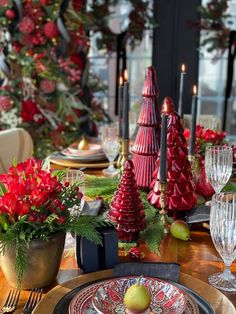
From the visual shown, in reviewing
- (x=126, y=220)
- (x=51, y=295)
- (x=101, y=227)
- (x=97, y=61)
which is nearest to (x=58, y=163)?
(x=126, y=220)

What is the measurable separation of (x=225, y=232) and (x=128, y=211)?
1.02ft

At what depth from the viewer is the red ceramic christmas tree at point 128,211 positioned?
1325 mm

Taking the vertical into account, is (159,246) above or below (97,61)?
below

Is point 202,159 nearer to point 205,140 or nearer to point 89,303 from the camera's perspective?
point 205,140

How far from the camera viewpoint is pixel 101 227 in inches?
46.0

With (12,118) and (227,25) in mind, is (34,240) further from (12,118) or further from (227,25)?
(227,25)

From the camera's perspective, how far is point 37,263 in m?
1.09

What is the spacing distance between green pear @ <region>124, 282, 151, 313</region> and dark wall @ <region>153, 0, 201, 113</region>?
3.08 meters

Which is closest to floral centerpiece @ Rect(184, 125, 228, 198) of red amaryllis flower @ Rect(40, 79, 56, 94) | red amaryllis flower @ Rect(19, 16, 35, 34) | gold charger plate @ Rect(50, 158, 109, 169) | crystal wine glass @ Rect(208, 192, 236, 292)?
gold charger plate @ Rect(50, 158, 109, 169)

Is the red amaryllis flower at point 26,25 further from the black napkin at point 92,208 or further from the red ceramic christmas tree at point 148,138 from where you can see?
the black napkin at point 92,208

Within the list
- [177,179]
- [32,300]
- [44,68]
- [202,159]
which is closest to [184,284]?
[32,300]

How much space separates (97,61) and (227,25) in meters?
1.02

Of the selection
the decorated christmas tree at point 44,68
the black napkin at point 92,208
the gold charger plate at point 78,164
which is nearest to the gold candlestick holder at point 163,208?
the black napkin at point 92,208

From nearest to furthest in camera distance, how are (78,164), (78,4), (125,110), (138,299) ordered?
1. (138,299)
2. (125,110)
3. (78,164)
4. (78,4)
